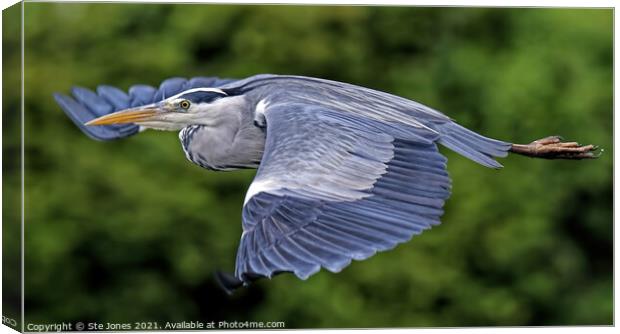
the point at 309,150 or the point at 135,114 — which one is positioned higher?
the point at 309,150

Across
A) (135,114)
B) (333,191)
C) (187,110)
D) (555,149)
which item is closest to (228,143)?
(187,110)

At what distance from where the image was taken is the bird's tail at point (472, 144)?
5.23m

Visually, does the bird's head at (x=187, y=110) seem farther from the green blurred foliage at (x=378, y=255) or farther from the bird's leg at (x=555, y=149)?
the bird's leg at (x=555, y=149)

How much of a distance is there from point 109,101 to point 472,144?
163cm

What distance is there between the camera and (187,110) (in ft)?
17.3

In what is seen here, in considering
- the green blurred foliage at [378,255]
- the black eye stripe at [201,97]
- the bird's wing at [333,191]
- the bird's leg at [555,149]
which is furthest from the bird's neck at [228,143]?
the bird's leg at [555,149]

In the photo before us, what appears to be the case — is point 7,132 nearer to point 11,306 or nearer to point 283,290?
point 11,306

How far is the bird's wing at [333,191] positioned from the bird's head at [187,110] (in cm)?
32

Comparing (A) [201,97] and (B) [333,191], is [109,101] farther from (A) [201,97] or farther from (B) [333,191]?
(B) [333,191]

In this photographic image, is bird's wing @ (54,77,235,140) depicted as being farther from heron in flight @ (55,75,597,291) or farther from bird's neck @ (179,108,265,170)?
bird's neck @ (179,108,265,170)

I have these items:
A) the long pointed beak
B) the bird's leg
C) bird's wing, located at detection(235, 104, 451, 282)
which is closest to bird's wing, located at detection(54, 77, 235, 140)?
the long pointed beak

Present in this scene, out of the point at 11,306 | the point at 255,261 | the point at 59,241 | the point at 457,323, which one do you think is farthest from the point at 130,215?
the point at 255,261

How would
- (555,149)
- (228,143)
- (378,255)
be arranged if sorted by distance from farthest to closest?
(378,255) → (555,149) → (228,143)

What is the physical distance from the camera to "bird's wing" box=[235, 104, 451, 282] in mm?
4086
